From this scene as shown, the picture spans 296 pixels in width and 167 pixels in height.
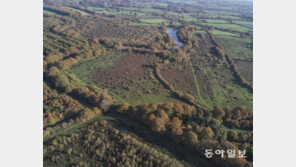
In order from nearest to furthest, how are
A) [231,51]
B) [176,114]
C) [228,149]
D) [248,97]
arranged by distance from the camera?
[228,149]
[176,114]
[248,97]
[231,51]

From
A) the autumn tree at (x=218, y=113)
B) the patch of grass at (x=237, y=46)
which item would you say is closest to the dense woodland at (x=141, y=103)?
the autumn tree at (x=218, y=113)

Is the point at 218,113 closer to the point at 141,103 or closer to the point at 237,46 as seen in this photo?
the point at 141,103

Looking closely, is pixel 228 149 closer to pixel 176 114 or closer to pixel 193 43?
pixel 176 114

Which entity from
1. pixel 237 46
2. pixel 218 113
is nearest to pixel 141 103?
pixel 218 113

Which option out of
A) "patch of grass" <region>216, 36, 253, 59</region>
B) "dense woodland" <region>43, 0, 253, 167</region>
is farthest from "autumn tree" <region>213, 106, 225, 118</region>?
"patch of grass" <region>216, 36, 253, 59</region>

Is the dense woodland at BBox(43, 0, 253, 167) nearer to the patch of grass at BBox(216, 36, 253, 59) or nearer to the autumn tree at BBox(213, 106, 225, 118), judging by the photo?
the autumn tree at BBox(213, 106, 225, 118)

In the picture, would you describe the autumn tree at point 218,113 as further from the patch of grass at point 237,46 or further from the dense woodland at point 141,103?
the patch of grass at point 237,46

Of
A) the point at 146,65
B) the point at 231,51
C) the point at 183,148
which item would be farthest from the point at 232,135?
the point at 231,51

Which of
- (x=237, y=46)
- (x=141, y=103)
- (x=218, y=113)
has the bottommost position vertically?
(x=218, y=113)

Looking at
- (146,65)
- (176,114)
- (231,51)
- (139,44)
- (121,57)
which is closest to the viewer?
(176,114)
